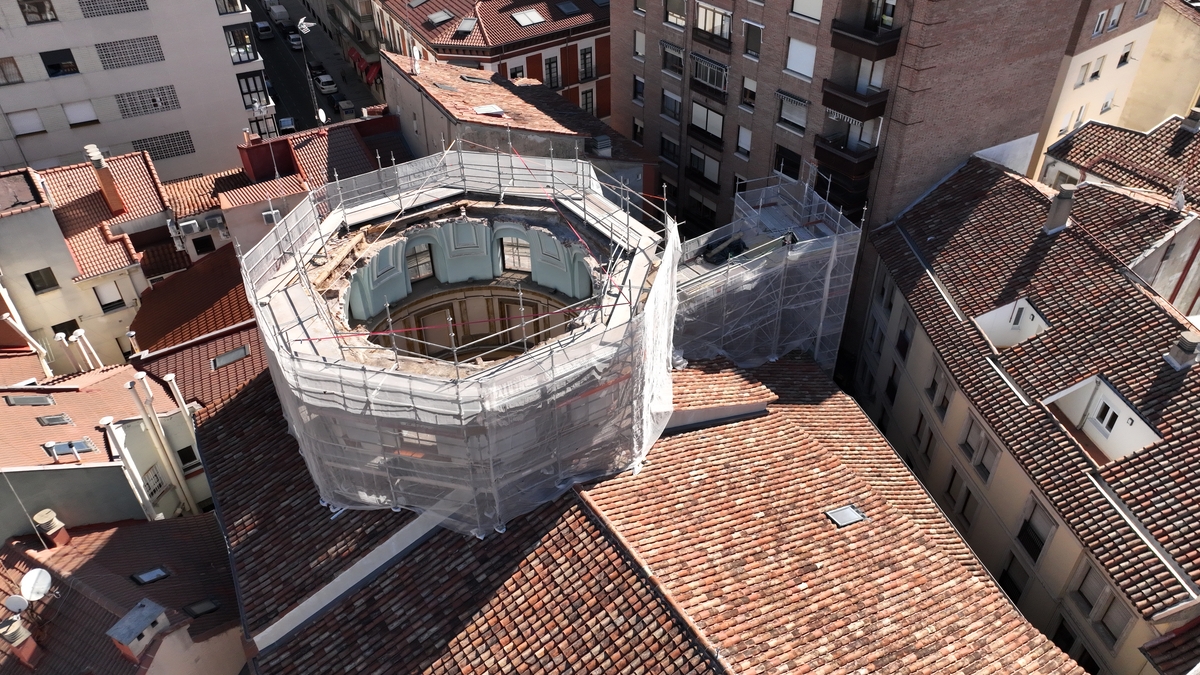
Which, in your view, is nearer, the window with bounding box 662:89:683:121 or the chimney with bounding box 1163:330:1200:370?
the chimney with bounding box 1163:330:1200:370

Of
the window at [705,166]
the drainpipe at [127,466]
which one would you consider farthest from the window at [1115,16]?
the drainpipe at [127,466]

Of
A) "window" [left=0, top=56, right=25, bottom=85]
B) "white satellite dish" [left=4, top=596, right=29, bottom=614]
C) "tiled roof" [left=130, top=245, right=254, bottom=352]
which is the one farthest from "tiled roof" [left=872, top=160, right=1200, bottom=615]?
"window" [left=0, top=56, right=25, bottom=85]

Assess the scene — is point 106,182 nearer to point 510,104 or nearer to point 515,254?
point 510,104

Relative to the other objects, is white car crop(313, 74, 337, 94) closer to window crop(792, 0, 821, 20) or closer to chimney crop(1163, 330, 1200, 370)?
window crop(792, 0, 821, 20)

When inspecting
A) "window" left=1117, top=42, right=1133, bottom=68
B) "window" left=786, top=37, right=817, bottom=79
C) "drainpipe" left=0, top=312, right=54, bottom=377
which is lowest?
"drainpipe" left=0, top=312, right=54, bottom=377

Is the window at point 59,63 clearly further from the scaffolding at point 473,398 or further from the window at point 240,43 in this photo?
the scaffolding at point 473,398

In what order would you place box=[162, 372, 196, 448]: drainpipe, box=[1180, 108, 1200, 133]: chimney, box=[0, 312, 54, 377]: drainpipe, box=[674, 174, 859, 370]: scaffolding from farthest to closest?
box=[1180, 108, 1200, 133]: chimney, box=[0, 312, 54, 377]: drainpipe, box=[674, 174, 859, 370]: scaffolding, box=[162, 372, 196, 448]: drainpipe

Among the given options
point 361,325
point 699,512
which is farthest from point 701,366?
point 361,325
